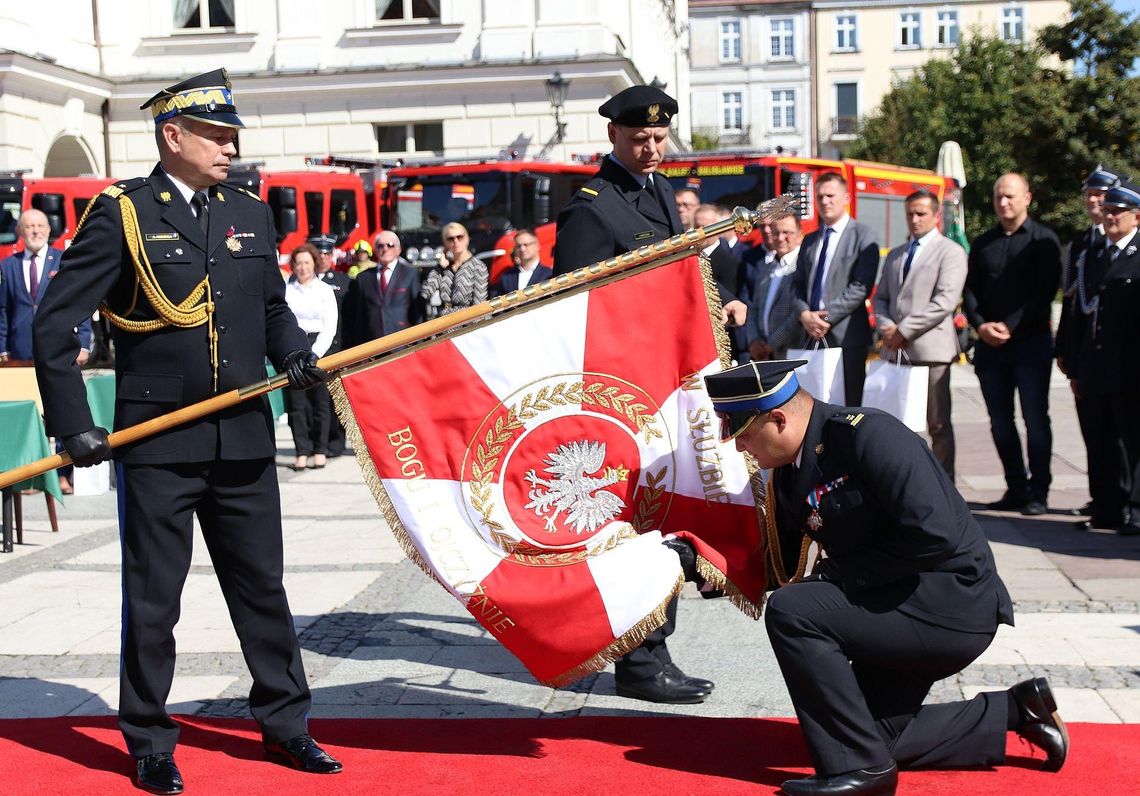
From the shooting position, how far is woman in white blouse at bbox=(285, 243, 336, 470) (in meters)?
11.8

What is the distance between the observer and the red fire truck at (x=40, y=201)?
20469mm

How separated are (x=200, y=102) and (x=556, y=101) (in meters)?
23.1

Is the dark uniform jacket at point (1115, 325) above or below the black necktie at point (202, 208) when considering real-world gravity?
below

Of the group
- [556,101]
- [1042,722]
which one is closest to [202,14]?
[556,101]

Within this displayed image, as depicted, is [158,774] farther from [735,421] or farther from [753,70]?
[753,70]

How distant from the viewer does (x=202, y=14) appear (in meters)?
29.5

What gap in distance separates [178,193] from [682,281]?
5.49 ft

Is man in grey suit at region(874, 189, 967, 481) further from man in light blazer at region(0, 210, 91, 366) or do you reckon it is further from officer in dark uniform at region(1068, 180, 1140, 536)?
man in light blazer at region(0, 210, 91, 366)

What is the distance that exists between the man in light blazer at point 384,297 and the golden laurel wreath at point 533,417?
7.71m

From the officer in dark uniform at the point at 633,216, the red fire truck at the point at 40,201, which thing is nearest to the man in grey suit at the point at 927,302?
the officer in dark uniform at the point at 633,216

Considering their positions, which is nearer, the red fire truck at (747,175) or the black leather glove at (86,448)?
the black leather glove at (86,448)

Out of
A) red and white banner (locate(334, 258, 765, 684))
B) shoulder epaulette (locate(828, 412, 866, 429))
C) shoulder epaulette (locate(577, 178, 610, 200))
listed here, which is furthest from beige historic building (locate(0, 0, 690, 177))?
shoulder epaulette (locate(828, 412, 866, 429))

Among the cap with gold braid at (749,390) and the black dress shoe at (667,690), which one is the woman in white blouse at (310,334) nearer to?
the black dress shoe at (667,690)

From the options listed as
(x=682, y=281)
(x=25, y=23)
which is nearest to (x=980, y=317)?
(x=682, y=281)
